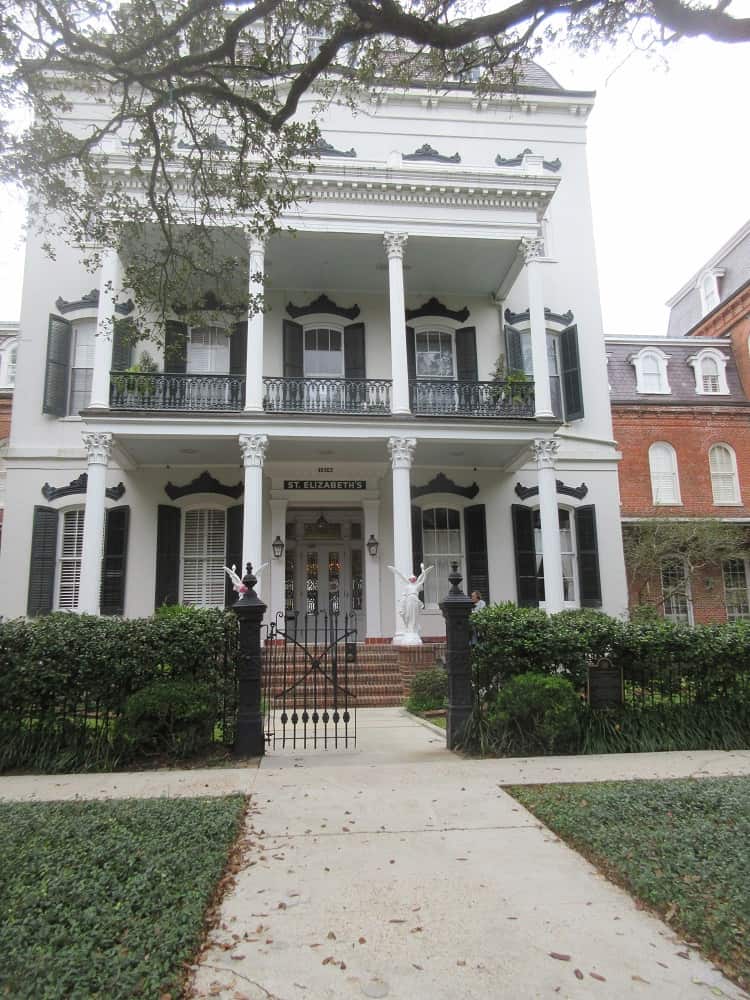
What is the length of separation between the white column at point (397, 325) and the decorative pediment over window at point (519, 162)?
494 cm

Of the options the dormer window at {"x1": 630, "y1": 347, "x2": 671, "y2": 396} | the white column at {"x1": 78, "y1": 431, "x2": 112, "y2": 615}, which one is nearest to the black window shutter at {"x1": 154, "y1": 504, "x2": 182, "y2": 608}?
the white column at {"x1": 78, "y1": 431, "x2": 112, "y2": 615}

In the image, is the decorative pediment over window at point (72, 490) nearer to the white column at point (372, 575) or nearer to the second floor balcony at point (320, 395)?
the second floor balcony at point (320, 395)

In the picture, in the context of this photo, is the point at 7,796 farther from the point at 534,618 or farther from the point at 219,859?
the point at 534,618

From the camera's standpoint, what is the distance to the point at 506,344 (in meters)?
16.0

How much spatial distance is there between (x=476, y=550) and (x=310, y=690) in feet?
19.6

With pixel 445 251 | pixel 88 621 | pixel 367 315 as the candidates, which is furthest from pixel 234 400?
pixel 88 621

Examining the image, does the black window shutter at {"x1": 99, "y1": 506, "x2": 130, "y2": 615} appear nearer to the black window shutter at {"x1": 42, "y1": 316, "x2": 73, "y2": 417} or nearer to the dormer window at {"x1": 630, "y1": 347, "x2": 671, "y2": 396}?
the black window shutter at {"x1": 42, "y1": 316, "x2": 73, "y2": 417}

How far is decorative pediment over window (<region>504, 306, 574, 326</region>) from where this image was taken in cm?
1645

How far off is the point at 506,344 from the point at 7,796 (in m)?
13.8

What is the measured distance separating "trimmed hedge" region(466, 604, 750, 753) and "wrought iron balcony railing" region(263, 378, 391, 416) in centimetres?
738

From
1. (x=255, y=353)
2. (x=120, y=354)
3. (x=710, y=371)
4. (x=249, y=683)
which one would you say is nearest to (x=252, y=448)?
(x=255, y=353)

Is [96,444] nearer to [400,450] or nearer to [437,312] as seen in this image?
[400,450]

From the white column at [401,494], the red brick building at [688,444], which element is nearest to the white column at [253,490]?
the white column at [401,494]

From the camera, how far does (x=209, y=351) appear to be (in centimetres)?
1570
